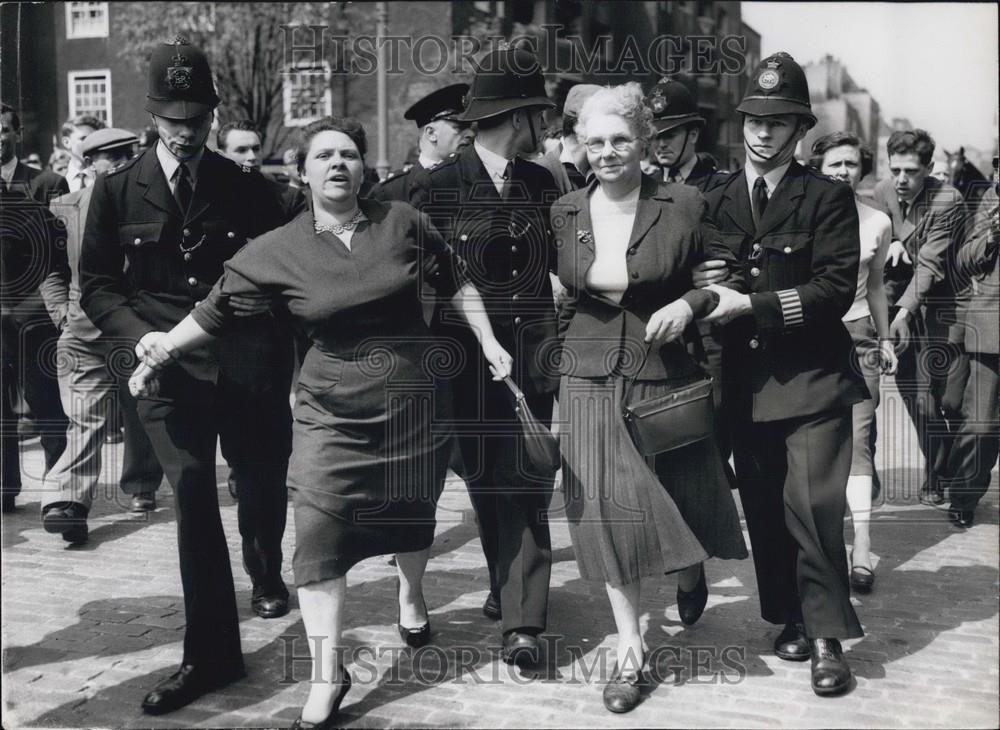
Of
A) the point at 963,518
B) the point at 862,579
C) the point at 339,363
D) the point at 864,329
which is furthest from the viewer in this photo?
the point at 963,518

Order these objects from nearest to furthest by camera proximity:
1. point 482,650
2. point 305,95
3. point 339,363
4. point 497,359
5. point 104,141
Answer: point 339,363
point 497,359
point 482,650
point 104,141
point 305,95

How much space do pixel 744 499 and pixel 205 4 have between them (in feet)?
66.9

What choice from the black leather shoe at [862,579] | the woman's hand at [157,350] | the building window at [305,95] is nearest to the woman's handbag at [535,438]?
the woman's hand at [157,350]

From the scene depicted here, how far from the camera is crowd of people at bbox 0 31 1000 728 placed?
4469 mm

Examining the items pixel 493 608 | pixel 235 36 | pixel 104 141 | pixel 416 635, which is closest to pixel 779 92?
pixel 493 608

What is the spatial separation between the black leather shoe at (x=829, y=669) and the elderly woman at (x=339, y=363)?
5.76 ft

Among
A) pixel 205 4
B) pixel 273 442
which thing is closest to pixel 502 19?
pixel 205 4

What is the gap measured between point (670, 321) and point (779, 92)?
44.7 inches

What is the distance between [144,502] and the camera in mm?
7785

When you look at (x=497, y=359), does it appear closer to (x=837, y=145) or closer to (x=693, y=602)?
(x=693, y=602)

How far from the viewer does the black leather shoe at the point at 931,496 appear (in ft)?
25.9

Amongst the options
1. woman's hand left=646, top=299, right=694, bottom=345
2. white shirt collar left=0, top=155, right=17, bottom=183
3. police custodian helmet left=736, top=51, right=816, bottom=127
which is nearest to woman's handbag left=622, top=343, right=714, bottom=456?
woman's hand left=646, top=299, right=694, bottom=345

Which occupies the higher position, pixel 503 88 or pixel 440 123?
pixel 440 123

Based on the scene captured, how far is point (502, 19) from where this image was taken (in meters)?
26.7
